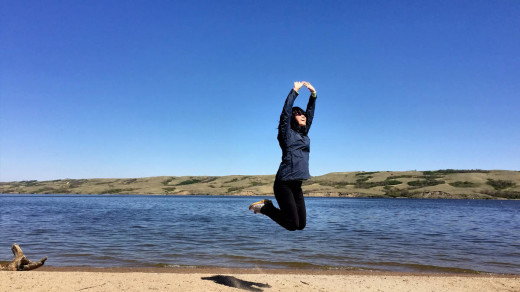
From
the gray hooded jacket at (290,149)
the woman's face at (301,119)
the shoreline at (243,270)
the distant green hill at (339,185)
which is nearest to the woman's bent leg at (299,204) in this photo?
the gray hooded jacket at (290,149)

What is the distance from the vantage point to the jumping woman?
254 inches

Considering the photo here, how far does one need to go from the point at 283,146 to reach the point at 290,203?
1098 mm

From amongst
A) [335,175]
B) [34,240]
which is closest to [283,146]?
[34,240]

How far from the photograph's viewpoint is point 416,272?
11711 millimetres

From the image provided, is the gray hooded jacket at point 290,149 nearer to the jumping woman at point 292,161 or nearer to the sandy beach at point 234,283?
the jumping woman at point 292,161

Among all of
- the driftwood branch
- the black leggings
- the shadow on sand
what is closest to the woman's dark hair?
the black leggings

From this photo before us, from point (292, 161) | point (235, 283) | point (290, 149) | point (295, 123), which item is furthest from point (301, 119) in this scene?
point (235, 283)

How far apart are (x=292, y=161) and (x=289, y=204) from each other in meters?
0.84

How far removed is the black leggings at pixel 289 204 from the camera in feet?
21.7

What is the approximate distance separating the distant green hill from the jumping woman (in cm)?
10558

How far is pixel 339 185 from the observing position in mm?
126438

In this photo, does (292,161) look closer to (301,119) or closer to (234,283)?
(301,119)

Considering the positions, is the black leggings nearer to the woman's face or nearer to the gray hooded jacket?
the gray hooded jacket

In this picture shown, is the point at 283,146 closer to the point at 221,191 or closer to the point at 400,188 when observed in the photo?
the point at 400,188
